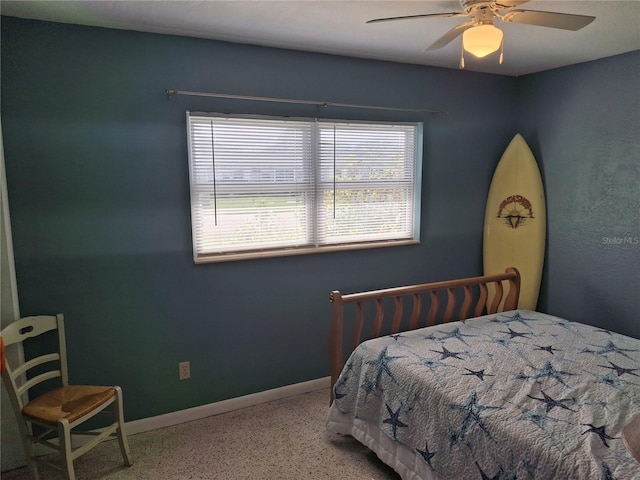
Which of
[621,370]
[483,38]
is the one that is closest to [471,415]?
[621,370]

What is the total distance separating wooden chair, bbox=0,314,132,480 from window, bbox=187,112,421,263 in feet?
2.82

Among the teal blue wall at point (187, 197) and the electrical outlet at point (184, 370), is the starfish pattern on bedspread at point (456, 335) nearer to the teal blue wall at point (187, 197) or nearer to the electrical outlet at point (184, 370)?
the teal blue wall at point (187, 197)

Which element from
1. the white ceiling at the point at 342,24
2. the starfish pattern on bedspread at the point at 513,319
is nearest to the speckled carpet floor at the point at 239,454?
the starfish pattern on bedspread at the point at 513,319

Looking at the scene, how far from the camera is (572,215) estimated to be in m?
3.23

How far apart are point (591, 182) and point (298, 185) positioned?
82.0 inches

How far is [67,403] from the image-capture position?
2.05 metres

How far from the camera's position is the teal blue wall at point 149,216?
7.20ft

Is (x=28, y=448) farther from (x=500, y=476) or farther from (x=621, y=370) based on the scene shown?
(x=621, y=370)

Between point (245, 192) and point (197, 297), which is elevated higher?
point (245, 192)

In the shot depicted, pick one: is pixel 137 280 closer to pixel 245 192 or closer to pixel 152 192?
pixel 152 192

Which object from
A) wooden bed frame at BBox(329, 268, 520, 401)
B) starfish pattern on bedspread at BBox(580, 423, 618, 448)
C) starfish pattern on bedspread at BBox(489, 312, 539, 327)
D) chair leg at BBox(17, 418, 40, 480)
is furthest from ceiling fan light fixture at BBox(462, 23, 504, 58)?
chair leg at BBox(17, 418, 40, 480)

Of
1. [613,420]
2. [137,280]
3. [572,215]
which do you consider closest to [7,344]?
[137,280]

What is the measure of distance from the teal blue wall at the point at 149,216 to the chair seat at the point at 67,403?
27cm

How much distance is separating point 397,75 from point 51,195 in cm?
230
